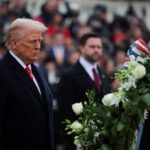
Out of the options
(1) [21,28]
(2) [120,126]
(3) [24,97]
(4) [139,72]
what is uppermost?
(1) [21,28]

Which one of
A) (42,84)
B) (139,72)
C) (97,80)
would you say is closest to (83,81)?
(97,80)

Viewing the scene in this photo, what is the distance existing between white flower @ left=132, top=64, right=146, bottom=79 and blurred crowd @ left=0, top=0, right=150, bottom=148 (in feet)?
25.5

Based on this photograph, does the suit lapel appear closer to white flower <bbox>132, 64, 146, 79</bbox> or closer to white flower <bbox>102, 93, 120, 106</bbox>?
white flower <bbox>102, 93, 120, 106</bbox>

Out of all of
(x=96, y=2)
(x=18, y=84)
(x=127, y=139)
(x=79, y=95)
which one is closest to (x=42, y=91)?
(x=18, y=84)

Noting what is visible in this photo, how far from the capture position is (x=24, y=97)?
7.42 m

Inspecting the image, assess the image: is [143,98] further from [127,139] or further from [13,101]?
[13,101]

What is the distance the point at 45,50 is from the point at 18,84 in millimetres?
8905

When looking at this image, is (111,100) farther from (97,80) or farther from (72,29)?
(72,29)

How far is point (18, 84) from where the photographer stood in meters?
7.46

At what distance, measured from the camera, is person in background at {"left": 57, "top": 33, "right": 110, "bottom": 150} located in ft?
32.7

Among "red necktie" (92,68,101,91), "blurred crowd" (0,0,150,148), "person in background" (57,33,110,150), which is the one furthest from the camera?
"blurred crowd" (0,0,150,148)

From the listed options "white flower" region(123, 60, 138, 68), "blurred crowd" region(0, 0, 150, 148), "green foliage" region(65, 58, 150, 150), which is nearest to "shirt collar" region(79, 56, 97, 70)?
"green foliage" region(65, 58, 150, 150)

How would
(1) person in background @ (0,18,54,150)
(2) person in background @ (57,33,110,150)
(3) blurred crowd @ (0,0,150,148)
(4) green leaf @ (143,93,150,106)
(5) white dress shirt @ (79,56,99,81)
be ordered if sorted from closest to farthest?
(4) green leaf @ (143,93,150,106) < (1) person in background @ (0,18,54,150) < (2) person in background @ (57,33,110,150) < (5) white dress shirt @ (79,56,99,81) < (3) blurred crowd @ (0,0,150,148)

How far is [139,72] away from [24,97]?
3.46ft
